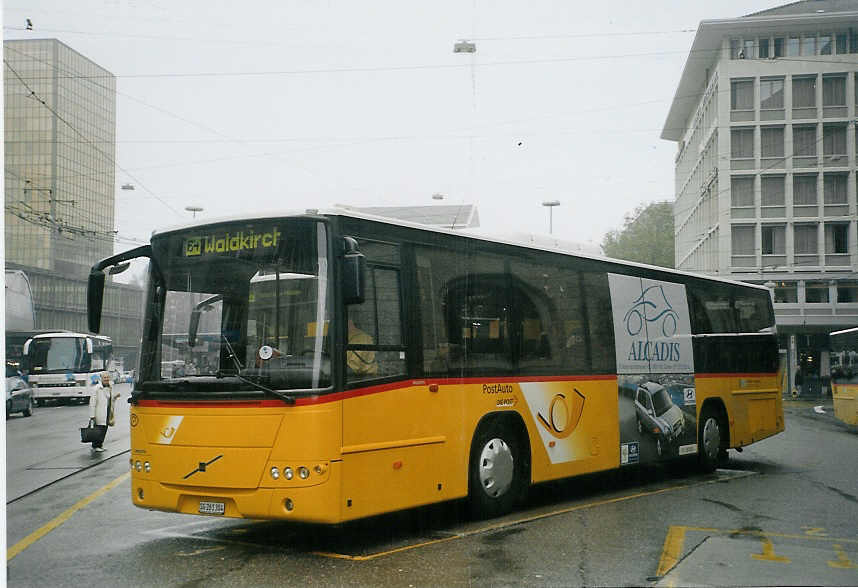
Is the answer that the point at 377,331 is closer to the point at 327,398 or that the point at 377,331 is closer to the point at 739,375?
the point at 327,398

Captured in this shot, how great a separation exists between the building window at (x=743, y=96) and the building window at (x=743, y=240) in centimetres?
951

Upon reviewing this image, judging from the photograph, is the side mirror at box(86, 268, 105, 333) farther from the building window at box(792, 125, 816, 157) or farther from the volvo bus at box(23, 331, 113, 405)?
the building window at box(792, 125, 816, 157)

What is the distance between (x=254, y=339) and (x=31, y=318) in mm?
10352

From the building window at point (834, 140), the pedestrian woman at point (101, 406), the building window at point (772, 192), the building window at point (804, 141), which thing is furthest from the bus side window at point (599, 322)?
the building window at point (772, 192)

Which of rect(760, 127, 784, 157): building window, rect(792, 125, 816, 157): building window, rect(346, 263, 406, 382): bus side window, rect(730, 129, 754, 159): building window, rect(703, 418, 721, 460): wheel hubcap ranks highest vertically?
rect(730, 129, 754, 159): building window

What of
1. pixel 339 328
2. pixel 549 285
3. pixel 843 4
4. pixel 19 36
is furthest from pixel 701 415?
pixel 19 36

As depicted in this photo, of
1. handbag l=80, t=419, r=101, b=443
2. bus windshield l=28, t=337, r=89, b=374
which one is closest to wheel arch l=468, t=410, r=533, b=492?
handbag l=80, t=419, r=101, b=443

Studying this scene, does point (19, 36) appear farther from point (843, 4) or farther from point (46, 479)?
point (843, 4)

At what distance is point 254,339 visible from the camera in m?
8.09

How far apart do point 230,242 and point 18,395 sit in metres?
23.7

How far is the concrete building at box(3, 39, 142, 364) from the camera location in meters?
11.3

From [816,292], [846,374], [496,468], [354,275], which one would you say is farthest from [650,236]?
[354,275]

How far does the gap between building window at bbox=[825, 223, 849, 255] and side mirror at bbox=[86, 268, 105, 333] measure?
94.9 feet

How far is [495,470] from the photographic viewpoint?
33.0ft
